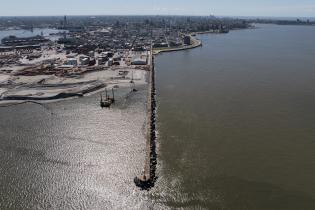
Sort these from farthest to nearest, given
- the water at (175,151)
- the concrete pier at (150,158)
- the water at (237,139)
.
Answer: the concrete pier at (150,158)
the water at (237,139)
the water at (175,151)

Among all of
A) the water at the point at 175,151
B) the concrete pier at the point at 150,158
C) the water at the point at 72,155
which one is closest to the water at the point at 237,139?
the water at the point at 175,151

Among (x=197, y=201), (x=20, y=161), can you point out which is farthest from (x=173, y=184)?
(x=20, y=161)

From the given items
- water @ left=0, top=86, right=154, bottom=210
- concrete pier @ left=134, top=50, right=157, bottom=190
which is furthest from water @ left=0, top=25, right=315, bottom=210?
concrete pier @ left=134, top=50, right=157, bottom=190

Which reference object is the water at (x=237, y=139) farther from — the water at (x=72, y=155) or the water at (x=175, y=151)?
the water at (x=72, y=155)

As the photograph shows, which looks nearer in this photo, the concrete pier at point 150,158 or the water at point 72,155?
the water at point 72,155

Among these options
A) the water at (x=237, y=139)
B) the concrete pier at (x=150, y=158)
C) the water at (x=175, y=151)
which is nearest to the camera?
the water at (x=175, y=151)
